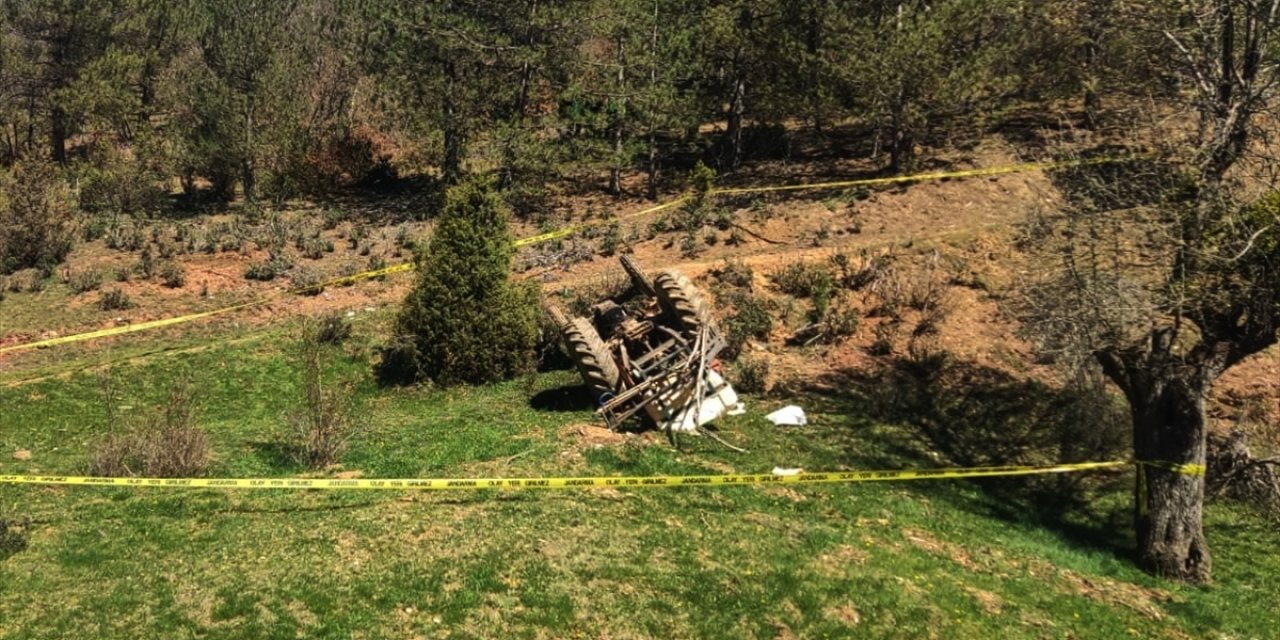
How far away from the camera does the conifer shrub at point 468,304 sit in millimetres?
14375

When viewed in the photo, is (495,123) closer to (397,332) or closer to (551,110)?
(551,110)

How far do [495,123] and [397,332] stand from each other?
13.5 metres

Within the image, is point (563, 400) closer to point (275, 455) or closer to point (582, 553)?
point (275, 455)

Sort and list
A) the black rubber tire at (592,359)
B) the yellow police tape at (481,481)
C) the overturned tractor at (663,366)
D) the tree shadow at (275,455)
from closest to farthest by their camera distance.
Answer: the yellow police tape at (481,481) < the tree shadow at (275,455) < the overturned tractor at (663,366) < the black rubber tire at (592,359)

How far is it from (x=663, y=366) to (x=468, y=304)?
12.3 feet

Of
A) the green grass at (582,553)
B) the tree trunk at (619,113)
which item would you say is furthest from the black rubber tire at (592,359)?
the tree trunk at (619,113)

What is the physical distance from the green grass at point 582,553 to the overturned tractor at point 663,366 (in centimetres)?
54

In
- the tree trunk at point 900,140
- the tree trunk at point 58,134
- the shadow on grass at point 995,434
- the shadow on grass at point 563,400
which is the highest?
the tree trunk at point 58,134

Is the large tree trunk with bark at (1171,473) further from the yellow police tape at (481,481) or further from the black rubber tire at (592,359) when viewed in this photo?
the black rubber tire at (592,359)

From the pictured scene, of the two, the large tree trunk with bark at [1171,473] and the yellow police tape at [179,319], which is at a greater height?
the yellow police tape at [179,319]

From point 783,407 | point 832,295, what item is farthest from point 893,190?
point 783,407

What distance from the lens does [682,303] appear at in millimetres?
13508

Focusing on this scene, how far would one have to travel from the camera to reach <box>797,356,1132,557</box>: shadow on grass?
1161 cm

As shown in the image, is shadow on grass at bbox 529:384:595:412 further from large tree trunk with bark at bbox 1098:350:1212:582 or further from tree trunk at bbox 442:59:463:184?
tree trunk at bbox 442:59:463:184
